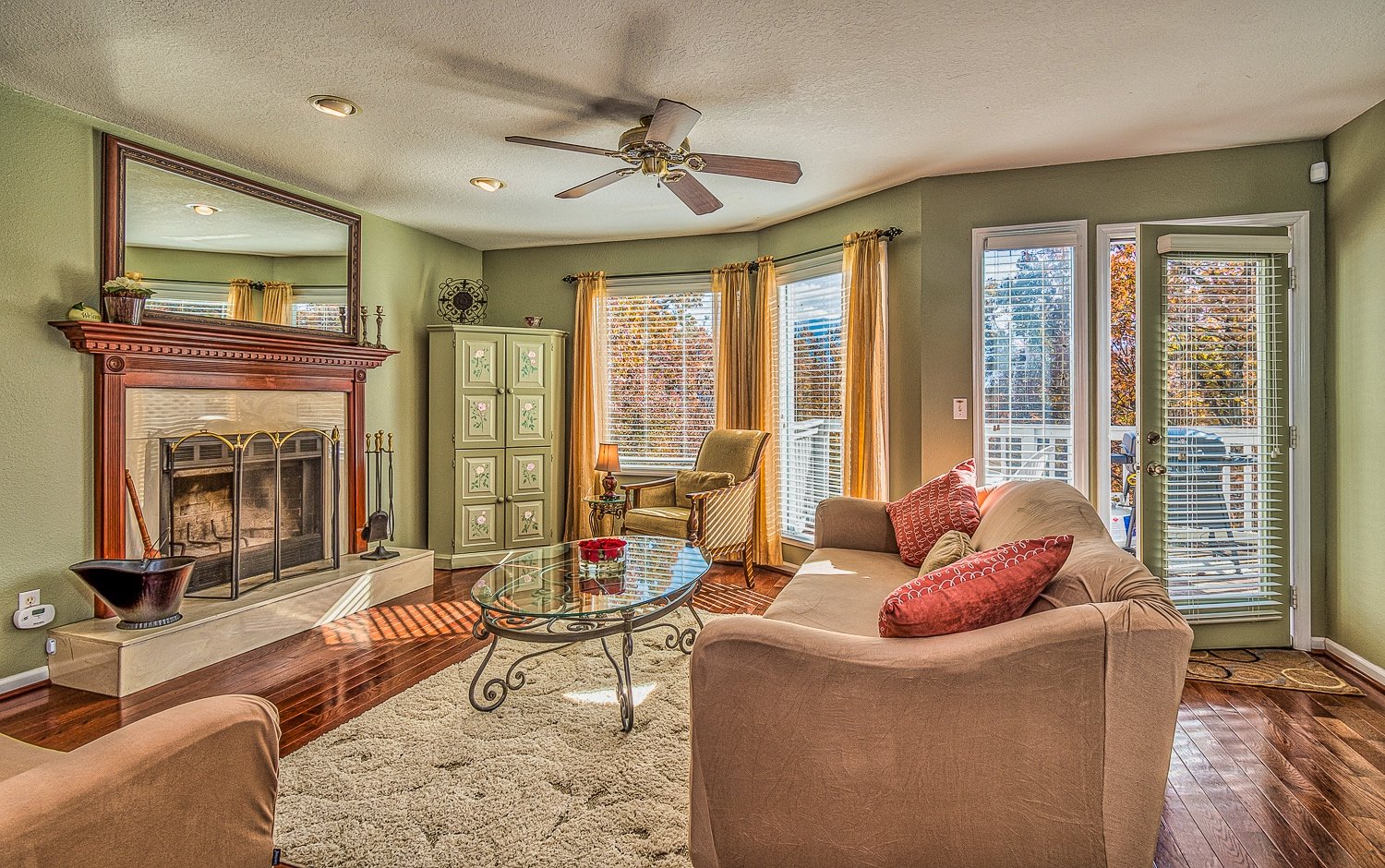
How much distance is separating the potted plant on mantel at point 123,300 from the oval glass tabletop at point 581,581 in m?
2.07

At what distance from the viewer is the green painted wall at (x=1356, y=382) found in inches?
115

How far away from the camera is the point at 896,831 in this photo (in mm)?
1354

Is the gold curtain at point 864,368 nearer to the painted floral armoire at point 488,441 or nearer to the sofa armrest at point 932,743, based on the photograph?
the painted floral armoire at point 488,441

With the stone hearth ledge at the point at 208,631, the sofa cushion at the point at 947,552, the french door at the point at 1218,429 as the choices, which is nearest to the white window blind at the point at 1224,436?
the french door at the point at 1218,429

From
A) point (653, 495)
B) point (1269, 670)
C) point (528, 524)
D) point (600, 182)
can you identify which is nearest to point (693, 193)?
point (600, 182)

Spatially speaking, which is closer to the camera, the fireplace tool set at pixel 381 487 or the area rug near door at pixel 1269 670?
the area rug near door at pixel 1269 670

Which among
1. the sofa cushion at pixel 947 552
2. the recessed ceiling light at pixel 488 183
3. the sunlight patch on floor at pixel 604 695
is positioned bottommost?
the sunlight patch on floor at pixel 604 695

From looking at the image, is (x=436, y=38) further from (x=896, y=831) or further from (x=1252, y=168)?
(x=1252, y=168)

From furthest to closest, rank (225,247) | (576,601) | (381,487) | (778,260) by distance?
(778,260) → (381,487) → (225,247) → (576,601)

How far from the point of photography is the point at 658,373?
17.5 ft

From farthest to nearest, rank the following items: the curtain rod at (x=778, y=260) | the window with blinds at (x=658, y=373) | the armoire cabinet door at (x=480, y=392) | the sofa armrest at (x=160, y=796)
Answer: the window with blinds at (x=658, y=373) → the armoire cabinet door at (x=480, y=392) → the curtain rod at (x=778, y=260) → the sofa armrest at (x=160, y=796)

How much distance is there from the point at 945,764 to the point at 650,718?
137 cm

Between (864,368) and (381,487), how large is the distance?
3411 millimetres

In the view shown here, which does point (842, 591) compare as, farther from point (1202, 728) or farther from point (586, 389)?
point (586, 389)
